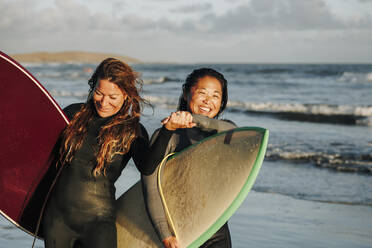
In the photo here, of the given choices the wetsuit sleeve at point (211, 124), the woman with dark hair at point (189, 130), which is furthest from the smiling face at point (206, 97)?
the wetsuit sleeve at point (211, 124)

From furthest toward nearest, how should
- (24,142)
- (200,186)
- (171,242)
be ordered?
(24,142), (200,186), (171,242)

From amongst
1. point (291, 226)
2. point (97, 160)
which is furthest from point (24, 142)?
point (291, 226)

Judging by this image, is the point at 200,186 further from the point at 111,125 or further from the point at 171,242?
the point at 111,125

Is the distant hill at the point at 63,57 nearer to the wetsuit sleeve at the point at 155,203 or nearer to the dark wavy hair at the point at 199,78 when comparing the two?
the dark wavy hair at the point at 199,78

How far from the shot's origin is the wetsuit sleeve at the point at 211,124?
2.05m

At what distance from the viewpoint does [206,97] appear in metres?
2.29

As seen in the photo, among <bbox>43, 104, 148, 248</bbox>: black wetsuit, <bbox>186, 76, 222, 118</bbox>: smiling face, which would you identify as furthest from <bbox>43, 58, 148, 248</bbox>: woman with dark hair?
<bbox>186, 76, 222, 118</bbox>: smiling face

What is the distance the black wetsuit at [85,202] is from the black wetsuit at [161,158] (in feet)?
0.25

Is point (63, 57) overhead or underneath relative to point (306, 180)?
overhead

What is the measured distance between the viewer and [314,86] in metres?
21.2

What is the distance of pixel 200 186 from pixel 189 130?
0.97 ft

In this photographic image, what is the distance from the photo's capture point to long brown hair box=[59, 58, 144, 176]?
2.06m

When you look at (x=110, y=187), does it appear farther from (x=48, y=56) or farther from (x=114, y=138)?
(x=48, y=56)

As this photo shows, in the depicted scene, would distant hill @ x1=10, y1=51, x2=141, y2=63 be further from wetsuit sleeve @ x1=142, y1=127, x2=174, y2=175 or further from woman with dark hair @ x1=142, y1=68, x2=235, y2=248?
wetsuit sleeve @ x1=142, y1=127, x2=174, y2=175
